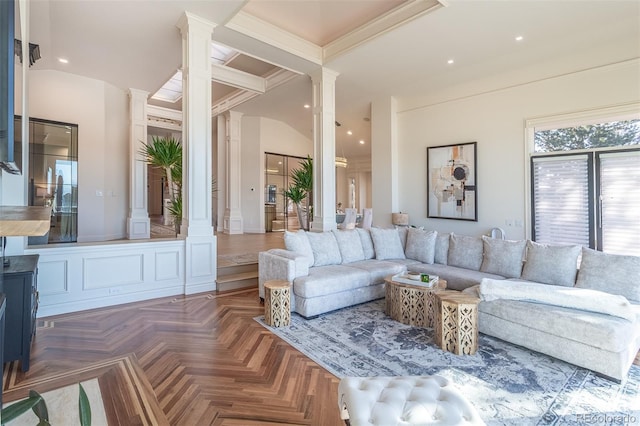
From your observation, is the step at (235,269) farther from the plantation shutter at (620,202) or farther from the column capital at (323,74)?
the plantation shutter at (620,202)

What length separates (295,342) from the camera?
3.05 meters

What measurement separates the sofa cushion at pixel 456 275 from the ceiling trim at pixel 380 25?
3458 mm

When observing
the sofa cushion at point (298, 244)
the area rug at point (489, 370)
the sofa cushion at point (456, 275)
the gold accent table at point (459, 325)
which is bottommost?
the area rug at point (489, 370)

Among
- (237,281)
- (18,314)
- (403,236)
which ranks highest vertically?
(403,236)

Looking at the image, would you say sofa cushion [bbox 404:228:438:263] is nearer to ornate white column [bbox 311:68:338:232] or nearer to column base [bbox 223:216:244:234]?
ornate white column [bbox 311:68:338:232]

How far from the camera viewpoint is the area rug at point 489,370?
6.79 ft

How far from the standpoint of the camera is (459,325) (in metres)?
2.83

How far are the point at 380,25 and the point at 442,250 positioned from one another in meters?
3.53

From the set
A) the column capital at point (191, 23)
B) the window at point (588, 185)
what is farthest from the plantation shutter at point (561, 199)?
the column capital at point (191, 23)

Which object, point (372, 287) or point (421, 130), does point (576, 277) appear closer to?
point (372, 287)

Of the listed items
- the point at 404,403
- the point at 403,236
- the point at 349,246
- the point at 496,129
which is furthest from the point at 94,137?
the point at 496,129

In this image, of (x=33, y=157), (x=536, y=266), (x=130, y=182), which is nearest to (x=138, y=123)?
(x=130, y=182)

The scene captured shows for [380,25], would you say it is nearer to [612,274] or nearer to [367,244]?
[367,244]

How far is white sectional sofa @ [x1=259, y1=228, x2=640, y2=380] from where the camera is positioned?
259 centimetres
